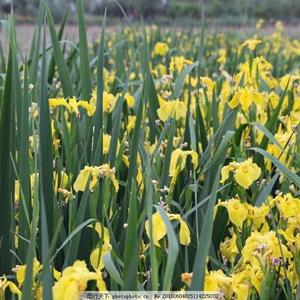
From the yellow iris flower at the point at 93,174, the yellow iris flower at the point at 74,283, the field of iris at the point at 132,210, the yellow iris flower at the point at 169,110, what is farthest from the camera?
the yellow iris flower at the point at 169,110

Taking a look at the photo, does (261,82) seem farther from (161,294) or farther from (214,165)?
(161,294)

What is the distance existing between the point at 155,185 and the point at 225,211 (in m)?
0.11

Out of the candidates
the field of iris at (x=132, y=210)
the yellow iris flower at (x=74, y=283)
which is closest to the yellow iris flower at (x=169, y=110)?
the field of iris at (x=132, y=210)

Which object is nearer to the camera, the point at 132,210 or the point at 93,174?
the point at 132,210

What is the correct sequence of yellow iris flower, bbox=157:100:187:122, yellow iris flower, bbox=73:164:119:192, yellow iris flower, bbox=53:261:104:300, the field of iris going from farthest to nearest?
yellow iris flower, bbox=157:100:187:122 → yellow iris flower, bbox=73:164:119:192 → the field of iris → yellow iris flower, bbox=53:261:104:300

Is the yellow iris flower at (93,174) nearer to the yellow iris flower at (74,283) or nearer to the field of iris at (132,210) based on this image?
the field of iris at (132,210)

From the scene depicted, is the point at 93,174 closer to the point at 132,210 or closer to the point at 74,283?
the point at 132,210

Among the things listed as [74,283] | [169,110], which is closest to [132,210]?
[74,283]

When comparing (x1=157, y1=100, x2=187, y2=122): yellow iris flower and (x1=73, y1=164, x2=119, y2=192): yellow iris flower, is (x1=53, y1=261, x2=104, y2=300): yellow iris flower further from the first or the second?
(x1=157, y1=100, x2=187, y2=122): yellow iris flower

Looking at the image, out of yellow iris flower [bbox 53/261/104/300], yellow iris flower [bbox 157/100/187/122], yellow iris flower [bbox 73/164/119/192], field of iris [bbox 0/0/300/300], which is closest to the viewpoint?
yellow iris flower [bbox 53/261/104/300]

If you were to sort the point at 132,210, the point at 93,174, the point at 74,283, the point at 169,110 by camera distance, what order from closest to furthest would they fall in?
1. the point at 74,283
2. the point at 132,210
3. the point at 93,174
4. the point at 169,110

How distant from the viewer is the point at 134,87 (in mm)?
2404

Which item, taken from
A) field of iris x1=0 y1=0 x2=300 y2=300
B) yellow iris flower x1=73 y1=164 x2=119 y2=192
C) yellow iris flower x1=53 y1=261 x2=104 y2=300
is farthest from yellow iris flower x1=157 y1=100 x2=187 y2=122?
yellow iris flower x1=53 y1=261 x2=104 y2=300

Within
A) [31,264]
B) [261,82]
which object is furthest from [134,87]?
[31,264]
